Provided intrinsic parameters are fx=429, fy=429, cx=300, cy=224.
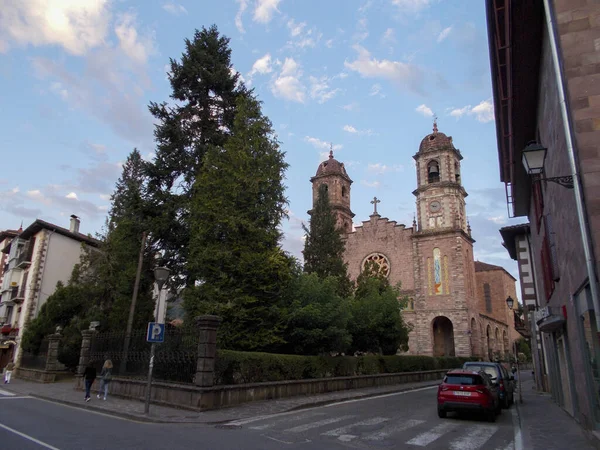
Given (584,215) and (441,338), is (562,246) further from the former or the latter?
(441,338)

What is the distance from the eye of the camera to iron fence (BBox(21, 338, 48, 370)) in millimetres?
26695

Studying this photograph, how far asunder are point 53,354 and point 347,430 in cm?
2234

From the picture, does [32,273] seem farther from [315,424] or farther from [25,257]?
[315,424]

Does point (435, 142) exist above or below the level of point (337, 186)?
above

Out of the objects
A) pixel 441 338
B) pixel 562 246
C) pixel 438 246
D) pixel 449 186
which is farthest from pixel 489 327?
pixel 562 246

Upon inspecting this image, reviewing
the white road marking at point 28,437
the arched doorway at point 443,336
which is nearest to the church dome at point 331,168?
the arched doorway at point 443,336

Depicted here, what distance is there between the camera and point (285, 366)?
670 inches

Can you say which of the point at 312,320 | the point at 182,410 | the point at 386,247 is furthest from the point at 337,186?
the point at 182,410

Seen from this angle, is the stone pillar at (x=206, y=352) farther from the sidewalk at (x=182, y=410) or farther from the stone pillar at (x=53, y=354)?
the stone pillar at (x=53, y=354)

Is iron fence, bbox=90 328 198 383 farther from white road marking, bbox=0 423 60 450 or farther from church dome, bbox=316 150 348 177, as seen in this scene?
church dome, bbox=316 150 348 177

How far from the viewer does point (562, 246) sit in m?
10.6

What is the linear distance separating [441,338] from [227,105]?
32932 millimetres

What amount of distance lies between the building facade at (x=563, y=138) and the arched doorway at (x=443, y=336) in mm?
30071

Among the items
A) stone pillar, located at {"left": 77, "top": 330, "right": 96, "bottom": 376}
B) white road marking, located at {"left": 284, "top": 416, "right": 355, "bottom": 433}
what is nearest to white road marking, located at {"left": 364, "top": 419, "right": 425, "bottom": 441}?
white road marking, located at {"left": 284, "top": 416, "right": 355, "bottom": 433}
